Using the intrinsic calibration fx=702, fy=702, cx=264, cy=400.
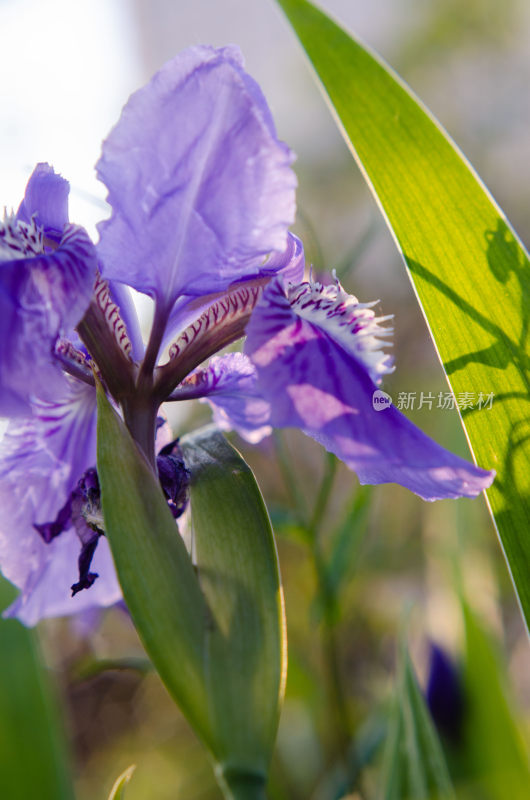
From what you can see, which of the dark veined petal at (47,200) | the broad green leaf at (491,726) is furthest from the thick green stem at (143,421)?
the broad green leaf at (491,726)

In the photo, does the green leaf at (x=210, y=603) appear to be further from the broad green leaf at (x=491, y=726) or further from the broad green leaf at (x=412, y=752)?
the broad green leaf at (x=491, y=726)

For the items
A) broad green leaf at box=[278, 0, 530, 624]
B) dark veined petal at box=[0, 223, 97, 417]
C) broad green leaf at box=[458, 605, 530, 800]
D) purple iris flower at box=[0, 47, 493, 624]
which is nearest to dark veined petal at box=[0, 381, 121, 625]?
purple iris flower at box=[0, 47, 493, 624]

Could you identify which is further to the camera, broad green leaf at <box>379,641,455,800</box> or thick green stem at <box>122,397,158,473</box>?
broad green leaf at <box>379,641,455,800</box>

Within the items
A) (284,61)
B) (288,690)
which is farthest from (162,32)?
(288,690)

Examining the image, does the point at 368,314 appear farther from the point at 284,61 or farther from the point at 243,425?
the point at 284,61

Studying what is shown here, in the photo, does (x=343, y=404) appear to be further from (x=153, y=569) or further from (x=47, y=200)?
(x=47, y=200)

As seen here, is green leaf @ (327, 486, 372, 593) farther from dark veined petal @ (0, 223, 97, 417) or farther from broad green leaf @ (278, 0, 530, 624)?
dark veined petal @ (0, 223, 97, 417)
